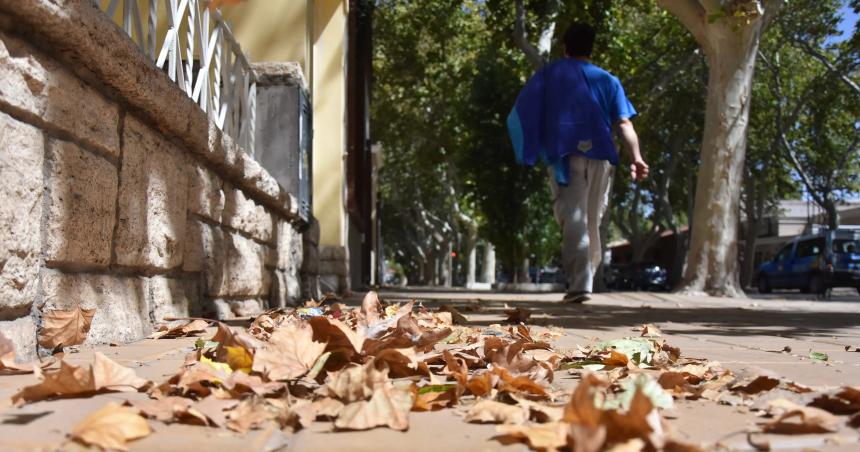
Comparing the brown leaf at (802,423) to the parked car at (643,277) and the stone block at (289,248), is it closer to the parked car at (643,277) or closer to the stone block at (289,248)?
the stone block at (289,248)

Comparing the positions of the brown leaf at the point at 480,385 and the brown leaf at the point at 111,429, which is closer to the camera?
the brown leaf at the point at 111,429

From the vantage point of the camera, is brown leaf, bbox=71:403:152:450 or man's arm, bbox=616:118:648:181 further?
man's arm, bbox=616:118:648:181

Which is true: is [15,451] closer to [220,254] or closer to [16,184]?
[16,184]

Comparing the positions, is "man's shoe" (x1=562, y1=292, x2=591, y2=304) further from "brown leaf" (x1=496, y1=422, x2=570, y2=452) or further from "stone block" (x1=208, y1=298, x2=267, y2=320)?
"brown leaf" (x1=496, y1=422, x2=570, y2=452)

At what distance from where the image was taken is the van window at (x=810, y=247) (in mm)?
22766

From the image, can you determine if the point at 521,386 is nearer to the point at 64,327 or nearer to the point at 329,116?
A: the point at 64,327

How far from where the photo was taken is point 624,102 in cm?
688

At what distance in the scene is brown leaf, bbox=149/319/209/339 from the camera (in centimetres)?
335

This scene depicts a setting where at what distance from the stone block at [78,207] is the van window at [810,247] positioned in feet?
74.5

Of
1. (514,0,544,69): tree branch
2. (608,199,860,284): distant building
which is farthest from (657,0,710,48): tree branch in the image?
(608,199,860,284): distant building

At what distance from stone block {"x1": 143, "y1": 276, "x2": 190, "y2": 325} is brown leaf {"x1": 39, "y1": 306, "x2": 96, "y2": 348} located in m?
0.67

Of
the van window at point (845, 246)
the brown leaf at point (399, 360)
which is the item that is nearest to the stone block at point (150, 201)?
the brown leaf at point (399, 360)

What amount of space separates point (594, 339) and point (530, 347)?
909mm

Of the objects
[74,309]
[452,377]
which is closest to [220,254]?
[74,309]
